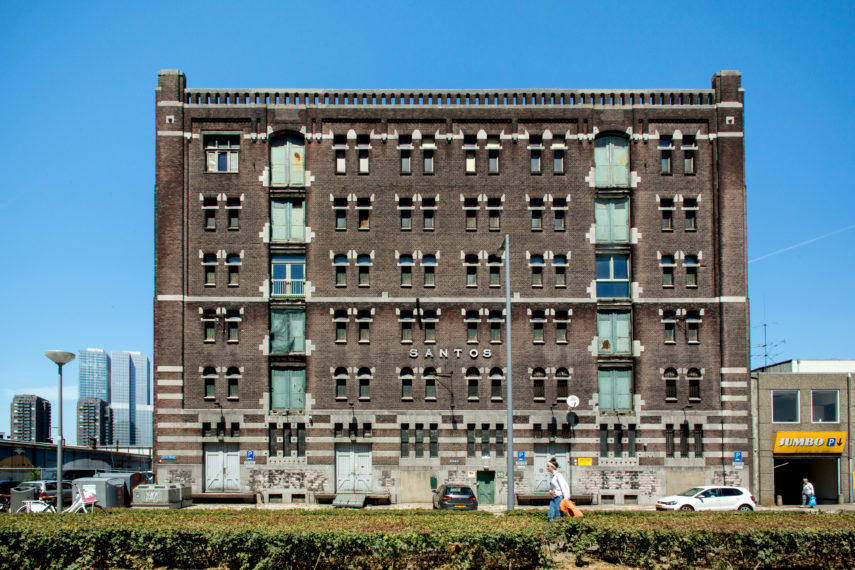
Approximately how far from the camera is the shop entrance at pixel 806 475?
151ft

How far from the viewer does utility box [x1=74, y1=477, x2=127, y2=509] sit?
39500 mm

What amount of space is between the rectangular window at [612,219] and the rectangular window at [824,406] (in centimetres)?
1517

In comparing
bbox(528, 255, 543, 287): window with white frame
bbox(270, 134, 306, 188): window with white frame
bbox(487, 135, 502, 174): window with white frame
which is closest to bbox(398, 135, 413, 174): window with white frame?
bbox(487, 135, 502, 174): window with white frame

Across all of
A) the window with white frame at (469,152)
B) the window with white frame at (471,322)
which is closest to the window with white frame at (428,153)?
the window with white frame at (469,152)

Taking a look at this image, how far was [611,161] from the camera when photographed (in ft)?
154

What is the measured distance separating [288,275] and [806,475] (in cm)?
3566

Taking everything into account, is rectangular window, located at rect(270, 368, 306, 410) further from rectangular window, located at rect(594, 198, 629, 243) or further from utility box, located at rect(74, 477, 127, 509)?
rectangular window, located at rect(594, 198, 629, 243)

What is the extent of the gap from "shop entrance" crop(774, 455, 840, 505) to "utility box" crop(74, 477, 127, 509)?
38.7m

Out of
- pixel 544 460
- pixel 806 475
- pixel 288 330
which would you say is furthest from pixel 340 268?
pixel 806 475

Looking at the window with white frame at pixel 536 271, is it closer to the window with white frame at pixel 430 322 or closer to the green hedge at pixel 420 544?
the window with white frame at pixel 430 322

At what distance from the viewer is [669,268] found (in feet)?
152

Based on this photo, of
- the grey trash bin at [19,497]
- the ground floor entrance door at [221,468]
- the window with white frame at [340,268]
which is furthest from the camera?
the window with white frame at [340,268]

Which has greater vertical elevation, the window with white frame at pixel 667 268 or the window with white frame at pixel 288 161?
the window with white frame at pixel 288 161

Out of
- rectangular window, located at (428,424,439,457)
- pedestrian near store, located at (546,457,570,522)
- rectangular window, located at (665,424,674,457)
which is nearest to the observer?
pedestrian near store, located at (546,457,570,522)
